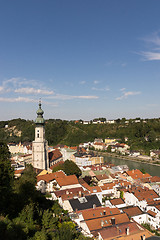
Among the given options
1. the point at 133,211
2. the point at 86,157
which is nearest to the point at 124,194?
the point at 133,211

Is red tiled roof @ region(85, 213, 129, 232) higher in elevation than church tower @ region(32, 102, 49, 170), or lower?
lower

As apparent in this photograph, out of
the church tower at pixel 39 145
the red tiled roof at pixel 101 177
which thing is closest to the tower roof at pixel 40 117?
the church tower at pixel 39 145

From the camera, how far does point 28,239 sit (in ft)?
34.2

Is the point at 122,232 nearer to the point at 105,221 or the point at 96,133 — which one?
the point at 105,221

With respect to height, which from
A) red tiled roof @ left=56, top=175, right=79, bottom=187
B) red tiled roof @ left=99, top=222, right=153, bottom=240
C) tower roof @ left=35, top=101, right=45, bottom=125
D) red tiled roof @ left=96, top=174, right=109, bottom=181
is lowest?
red tiled roof @ left=99, top=222, right=153, bottom=240

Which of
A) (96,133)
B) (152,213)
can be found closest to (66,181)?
(152,213)

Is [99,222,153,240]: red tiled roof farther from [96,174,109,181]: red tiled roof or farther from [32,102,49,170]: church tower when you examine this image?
[32,102,49,170]: church tower

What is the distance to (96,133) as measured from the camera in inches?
3809

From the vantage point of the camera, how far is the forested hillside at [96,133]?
2906 inches

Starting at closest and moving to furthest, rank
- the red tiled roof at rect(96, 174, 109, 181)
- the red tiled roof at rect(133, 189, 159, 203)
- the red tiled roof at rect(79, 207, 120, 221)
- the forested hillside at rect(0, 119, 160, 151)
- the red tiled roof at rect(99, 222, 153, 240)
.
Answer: the red tiled roof at rect(99, 222, 153, 240) < the red tiled roof at rect(79, 207, 120, 221) < the red tiled roof at rect(133, 189, 159, 203) < the red tiled roof at rect(96, 174, 109, 181) < the forested hillside at rect(0, 119, 160, 151)

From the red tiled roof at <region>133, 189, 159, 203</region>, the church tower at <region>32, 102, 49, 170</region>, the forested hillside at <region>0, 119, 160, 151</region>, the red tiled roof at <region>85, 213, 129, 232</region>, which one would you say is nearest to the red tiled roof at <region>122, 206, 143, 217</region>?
the red tiled roof at <region>85, 213, 129, 232</region>

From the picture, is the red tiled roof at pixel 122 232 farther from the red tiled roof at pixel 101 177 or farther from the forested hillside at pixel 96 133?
the forested hillside at pixel 96 133

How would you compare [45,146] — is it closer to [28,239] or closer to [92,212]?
[92,212]

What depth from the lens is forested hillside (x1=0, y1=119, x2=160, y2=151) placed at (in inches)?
2906
